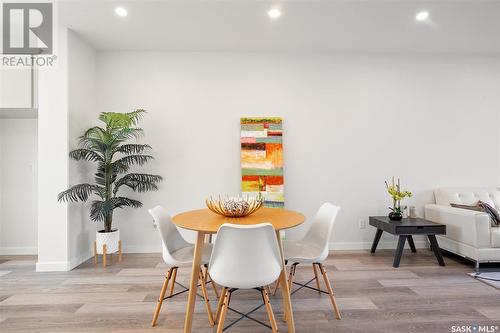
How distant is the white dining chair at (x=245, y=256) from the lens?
1.54 metres

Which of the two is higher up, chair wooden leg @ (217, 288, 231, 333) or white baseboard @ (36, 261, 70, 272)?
chair wooden leg @ (217, 288, 231, 333)

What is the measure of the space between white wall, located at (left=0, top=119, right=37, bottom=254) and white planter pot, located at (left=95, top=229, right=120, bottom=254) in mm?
1304

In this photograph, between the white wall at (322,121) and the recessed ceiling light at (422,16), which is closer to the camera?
the recessed ceiling light at (422,16)

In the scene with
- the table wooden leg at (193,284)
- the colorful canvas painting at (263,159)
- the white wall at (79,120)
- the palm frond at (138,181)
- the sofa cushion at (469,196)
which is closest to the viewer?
the table wooden leg at (193,284)

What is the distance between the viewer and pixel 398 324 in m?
1.99

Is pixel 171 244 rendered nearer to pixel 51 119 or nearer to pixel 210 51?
pixel 51 119

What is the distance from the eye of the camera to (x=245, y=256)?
5.16 ft

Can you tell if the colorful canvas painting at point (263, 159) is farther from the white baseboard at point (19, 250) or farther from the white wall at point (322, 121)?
the white baseboard at point (19, 250)

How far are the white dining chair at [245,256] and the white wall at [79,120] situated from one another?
2.49m

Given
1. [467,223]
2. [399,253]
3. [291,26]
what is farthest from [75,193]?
[467,223]

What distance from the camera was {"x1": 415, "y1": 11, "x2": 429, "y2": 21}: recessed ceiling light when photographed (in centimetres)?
290

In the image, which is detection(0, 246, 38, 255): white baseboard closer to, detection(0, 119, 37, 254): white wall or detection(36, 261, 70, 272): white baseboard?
detection(0, 119, 37, 254): white wall

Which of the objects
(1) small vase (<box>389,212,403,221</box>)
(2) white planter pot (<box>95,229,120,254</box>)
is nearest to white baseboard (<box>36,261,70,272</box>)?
(2) white planter pot (<box>95,229,120,254</box>)

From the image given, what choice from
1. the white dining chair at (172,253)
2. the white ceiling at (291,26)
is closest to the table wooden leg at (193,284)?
the white dining chair at (172,253)
